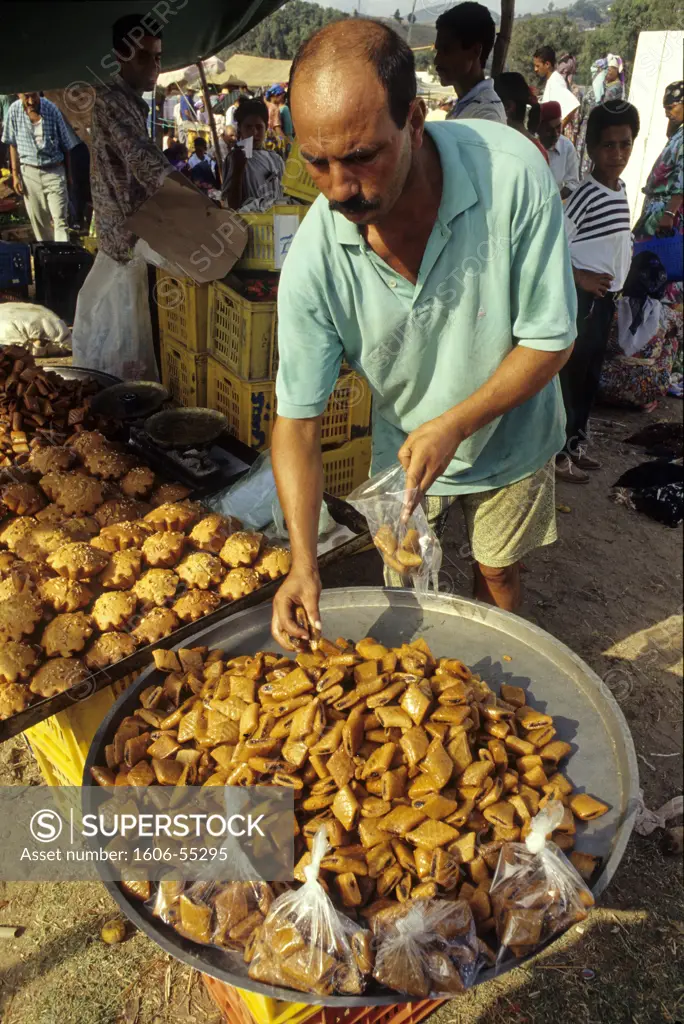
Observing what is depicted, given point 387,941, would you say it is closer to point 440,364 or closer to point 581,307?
point 440,364

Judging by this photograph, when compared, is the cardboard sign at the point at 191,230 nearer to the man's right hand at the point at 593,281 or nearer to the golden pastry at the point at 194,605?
the golden pastry at the point at 194,605

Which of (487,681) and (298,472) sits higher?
(298,472)

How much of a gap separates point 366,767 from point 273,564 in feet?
4.20

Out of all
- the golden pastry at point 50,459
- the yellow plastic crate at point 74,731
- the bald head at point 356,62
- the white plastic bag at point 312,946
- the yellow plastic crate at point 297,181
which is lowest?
the yellow plastic crate at point 74,731

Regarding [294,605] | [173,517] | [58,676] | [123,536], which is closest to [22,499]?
[123,536]

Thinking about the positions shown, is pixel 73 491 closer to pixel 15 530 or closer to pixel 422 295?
pixel 15 530

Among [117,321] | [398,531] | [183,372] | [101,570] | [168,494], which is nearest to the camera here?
[398,531]

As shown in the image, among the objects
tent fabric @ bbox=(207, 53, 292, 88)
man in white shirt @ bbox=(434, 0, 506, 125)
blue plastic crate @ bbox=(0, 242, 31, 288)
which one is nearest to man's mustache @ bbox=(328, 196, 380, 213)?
man in white shirt @ bbox=(434, 0, 506, 125)

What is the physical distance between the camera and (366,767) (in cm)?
193

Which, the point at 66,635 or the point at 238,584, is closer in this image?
the point at 66,635

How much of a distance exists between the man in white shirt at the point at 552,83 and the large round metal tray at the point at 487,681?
771cm

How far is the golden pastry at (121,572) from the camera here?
3016mm

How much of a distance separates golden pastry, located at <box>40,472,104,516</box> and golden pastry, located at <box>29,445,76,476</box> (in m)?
0.09

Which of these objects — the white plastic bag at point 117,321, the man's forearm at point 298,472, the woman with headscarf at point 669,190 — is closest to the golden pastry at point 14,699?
the man's forearm at point 298,472
